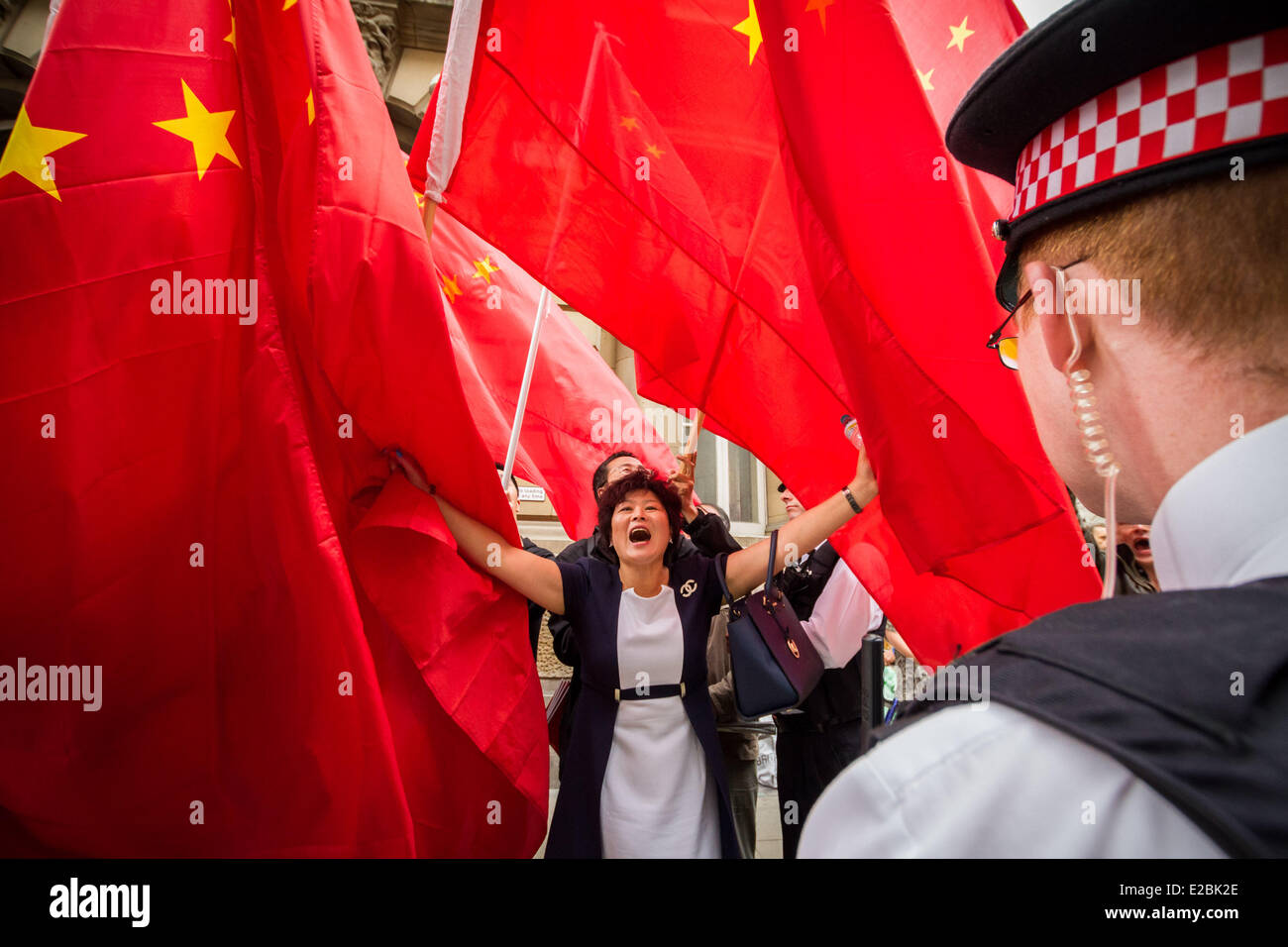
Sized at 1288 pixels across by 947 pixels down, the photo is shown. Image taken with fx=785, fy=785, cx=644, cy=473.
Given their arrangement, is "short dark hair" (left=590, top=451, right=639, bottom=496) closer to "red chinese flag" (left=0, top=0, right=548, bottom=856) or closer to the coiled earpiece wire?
"red chinese flag" (left=0, top=0, right=548, bottom=856)

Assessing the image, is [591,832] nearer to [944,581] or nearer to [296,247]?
[944,581]

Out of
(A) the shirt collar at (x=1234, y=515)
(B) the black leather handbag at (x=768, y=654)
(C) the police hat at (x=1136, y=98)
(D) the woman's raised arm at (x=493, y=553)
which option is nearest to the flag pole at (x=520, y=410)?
(D) the woman's raised arm at (x=493, y=553)

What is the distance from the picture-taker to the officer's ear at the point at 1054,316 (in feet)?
2.54

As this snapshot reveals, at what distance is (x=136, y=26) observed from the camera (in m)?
2.06

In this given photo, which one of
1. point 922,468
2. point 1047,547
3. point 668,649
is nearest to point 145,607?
point 668,649

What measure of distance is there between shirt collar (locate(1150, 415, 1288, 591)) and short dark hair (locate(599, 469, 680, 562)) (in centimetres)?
222

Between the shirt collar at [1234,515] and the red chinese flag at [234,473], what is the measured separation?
167cm

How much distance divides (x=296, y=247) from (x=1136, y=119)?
184 centimetres

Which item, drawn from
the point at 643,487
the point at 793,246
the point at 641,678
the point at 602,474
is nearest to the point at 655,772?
the point at 641,678

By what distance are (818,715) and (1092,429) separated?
9.46 ft

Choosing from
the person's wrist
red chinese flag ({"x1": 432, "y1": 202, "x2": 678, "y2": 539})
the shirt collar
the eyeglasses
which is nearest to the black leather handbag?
the person's wrist

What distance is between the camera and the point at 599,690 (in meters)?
2.52

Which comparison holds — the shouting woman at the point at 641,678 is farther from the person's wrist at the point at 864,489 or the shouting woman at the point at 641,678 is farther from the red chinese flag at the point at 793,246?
the red chinese flag at the point at 793,246

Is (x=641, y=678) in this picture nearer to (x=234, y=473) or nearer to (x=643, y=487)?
(x=643, y=487)
